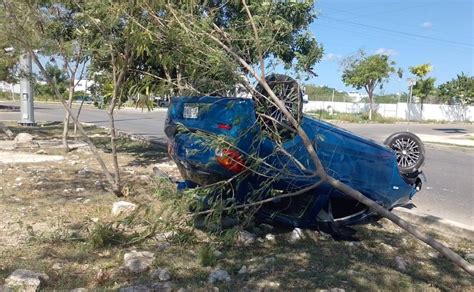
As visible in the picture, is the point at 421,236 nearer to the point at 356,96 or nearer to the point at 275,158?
the point at 275,158

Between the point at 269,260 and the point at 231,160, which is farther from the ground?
the point at 231,160

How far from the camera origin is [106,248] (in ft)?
15.0

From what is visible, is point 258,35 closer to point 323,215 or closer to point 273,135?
point 273,135

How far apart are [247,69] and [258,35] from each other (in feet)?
Answer: 1.11

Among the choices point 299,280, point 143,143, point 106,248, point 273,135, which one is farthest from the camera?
→ point 143,143

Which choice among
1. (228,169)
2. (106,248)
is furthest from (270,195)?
(106,248)

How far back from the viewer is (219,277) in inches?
155

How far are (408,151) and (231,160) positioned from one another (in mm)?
3210

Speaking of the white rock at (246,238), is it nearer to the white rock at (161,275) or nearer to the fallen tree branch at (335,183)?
the white rock at (161,275)

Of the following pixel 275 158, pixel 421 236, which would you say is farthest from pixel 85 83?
pixel 421 236

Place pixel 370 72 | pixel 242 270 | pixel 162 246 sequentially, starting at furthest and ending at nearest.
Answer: pixel 370 72, pixel 162 246, pixel 242 270

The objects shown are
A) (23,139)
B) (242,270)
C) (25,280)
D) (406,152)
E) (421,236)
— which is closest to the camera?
(25,280)

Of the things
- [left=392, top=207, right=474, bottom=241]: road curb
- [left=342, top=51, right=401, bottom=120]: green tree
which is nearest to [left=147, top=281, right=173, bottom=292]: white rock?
[left=392, top=207, right=474, bottom=241]: road curb

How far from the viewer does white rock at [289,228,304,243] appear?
16.4ft
